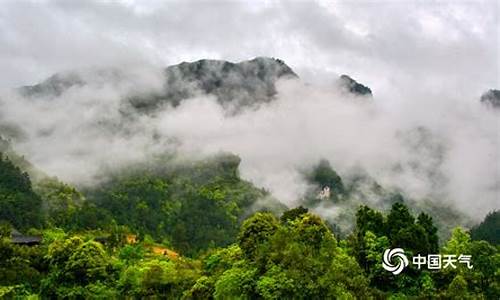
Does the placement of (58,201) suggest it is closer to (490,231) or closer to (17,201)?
(17,201)

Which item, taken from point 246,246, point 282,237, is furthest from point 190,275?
point 282,237

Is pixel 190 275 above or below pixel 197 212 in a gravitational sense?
below

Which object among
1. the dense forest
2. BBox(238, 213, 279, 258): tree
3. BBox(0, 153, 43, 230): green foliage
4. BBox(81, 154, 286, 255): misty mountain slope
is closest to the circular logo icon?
the dense forest

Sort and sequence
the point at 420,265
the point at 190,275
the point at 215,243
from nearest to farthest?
the point at 420,265 → the point at 190,275 → the point at 215,243

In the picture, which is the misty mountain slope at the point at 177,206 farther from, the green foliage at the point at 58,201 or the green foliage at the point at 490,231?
the green foliage at the point at 490,231

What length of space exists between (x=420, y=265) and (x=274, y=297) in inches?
522

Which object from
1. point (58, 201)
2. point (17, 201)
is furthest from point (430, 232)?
point (58, 201)

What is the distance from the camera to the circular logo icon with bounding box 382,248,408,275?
45009mm

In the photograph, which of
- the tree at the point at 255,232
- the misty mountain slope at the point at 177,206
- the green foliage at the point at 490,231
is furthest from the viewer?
the misty mountain slope at the point at 177,206

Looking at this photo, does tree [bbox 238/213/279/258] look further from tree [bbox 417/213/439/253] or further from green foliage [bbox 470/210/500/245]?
green foliage [bbox 470/210/500/245]

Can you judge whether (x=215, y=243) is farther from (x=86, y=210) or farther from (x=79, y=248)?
(x=79, y=248)

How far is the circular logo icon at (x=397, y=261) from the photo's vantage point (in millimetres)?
45009

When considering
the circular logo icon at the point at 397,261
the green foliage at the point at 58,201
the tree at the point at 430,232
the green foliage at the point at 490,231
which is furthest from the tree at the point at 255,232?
the green foliage at the point at 490,231

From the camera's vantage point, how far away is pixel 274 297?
3641cm
